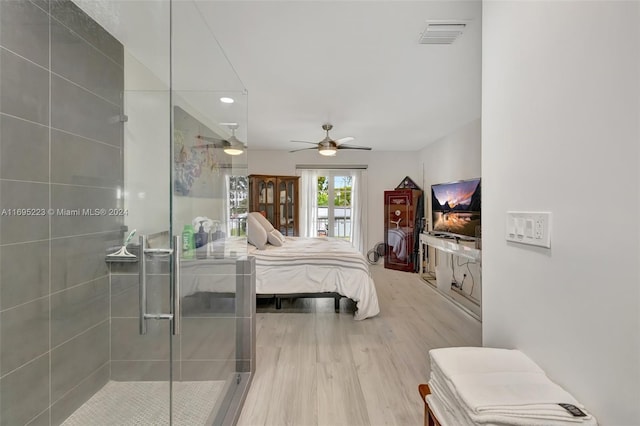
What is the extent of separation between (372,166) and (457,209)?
2.48m

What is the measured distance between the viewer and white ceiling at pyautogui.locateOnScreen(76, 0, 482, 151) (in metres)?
1.89

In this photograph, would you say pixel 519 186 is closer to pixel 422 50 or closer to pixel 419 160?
pixel 422 50

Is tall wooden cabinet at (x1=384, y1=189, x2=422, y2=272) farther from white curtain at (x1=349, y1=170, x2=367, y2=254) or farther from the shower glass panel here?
the shower glass panel

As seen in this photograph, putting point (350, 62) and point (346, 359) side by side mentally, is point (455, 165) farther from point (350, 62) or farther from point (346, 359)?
point (346, 359)

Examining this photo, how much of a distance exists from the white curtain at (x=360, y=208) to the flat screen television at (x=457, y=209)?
5.10 feet

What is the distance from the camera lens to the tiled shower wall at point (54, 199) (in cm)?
123

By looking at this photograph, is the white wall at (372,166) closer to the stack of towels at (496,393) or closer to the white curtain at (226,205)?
the white curtain at (226,205)

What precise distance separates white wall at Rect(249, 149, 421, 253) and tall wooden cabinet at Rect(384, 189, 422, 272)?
0.32 meters

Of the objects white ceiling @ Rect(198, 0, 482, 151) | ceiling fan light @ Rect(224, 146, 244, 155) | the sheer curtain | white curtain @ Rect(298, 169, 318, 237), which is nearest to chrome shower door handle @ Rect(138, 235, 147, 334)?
the sheer curtain

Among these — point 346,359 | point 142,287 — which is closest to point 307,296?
point 346,359

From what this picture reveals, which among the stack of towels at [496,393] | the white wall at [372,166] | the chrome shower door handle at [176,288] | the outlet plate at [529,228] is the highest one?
the white wall at [372,166]

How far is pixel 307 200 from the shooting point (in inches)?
260

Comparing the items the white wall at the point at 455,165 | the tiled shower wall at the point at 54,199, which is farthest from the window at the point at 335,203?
the tiled shower wall at the point at 54,199

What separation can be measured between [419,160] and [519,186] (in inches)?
222
